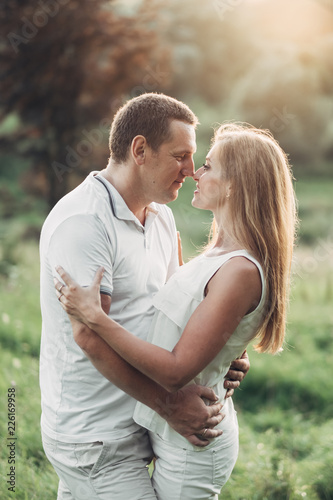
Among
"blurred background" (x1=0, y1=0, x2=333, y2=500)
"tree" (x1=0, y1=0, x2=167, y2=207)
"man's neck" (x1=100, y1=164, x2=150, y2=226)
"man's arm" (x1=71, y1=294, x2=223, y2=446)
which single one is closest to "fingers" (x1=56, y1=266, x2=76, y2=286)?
"man's arm" (x1=71, y1=294, x2=223, y2=446)

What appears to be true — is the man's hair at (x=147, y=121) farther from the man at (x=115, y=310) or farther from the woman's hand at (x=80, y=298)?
the woman's hand at (x=80, y=298)

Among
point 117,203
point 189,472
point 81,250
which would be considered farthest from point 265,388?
point 81,250

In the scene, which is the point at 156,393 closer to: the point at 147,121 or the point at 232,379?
the point at 232,379

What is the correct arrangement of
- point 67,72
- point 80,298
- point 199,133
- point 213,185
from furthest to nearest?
1. point 199,133
2. point 67,72
3. point 213,185
4. point 80,298

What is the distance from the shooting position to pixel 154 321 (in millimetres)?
2039

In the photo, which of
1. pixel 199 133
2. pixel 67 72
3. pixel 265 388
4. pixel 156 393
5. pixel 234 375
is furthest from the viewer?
pixel 199 133

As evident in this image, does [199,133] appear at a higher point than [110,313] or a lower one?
lower

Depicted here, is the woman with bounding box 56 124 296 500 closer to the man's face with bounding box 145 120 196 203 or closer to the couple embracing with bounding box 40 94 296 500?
the couple embracing with bounding box 40 94 296 500

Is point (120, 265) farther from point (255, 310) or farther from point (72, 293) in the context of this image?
point (255, 310)

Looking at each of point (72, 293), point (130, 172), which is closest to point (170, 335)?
point (72, 293)

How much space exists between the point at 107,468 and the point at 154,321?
0.55m

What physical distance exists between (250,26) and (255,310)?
32.9 ft

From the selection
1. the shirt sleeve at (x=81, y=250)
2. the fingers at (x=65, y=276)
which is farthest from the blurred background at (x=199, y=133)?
the fingers at (x=65, y=276)

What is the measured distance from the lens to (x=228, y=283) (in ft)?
5.89
